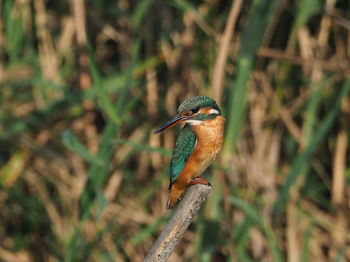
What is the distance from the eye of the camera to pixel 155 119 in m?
3.57

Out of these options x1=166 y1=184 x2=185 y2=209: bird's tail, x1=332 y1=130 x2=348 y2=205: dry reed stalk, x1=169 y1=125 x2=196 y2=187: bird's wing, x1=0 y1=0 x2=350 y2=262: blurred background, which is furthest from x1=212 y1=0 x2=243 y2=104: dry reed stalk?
x1=166 y1=184 x2=185 y2=209: bird's tail

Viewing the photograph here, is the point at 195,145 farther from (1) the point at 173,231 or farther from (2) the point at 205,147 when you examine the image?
(1) the point at 173,231

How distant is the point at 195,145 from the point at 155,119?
1.43 meters

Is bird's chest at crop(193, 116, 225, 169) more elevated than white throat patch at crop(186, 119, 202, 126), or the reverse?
white throat patch at crop(186, 119, 202, 126)

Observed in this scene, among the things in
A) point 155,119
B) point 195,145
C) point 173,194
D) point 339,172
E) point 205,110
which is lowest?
point 339,172

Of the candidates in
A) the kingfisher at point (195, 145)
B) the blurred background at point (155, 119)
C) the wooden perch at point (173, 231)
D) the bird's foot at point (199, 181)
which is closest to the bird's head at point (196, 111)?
the kingfisher at point (195, 145)

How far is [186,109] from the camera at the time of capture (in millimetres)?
2041

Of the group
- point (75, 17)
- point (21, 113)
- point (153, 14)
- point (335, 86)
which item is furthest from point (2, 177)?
point (335, 86)

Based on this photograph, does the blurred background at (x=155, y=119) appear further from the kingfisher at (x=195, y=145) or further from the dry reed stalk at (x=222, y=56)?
the kingfisher at (x=195, y=145)

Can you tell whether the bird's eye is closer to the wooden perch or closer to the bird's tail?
the bird's tail

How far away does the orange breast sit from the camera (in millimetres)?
2100

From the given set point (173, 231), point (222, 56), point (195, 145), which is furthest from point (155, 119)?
point (173, 231)

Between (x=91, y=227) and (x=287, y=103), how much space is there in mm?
1121

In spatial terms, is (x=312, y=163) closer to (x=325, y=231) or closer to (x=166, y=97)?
(x=325, y=231)
